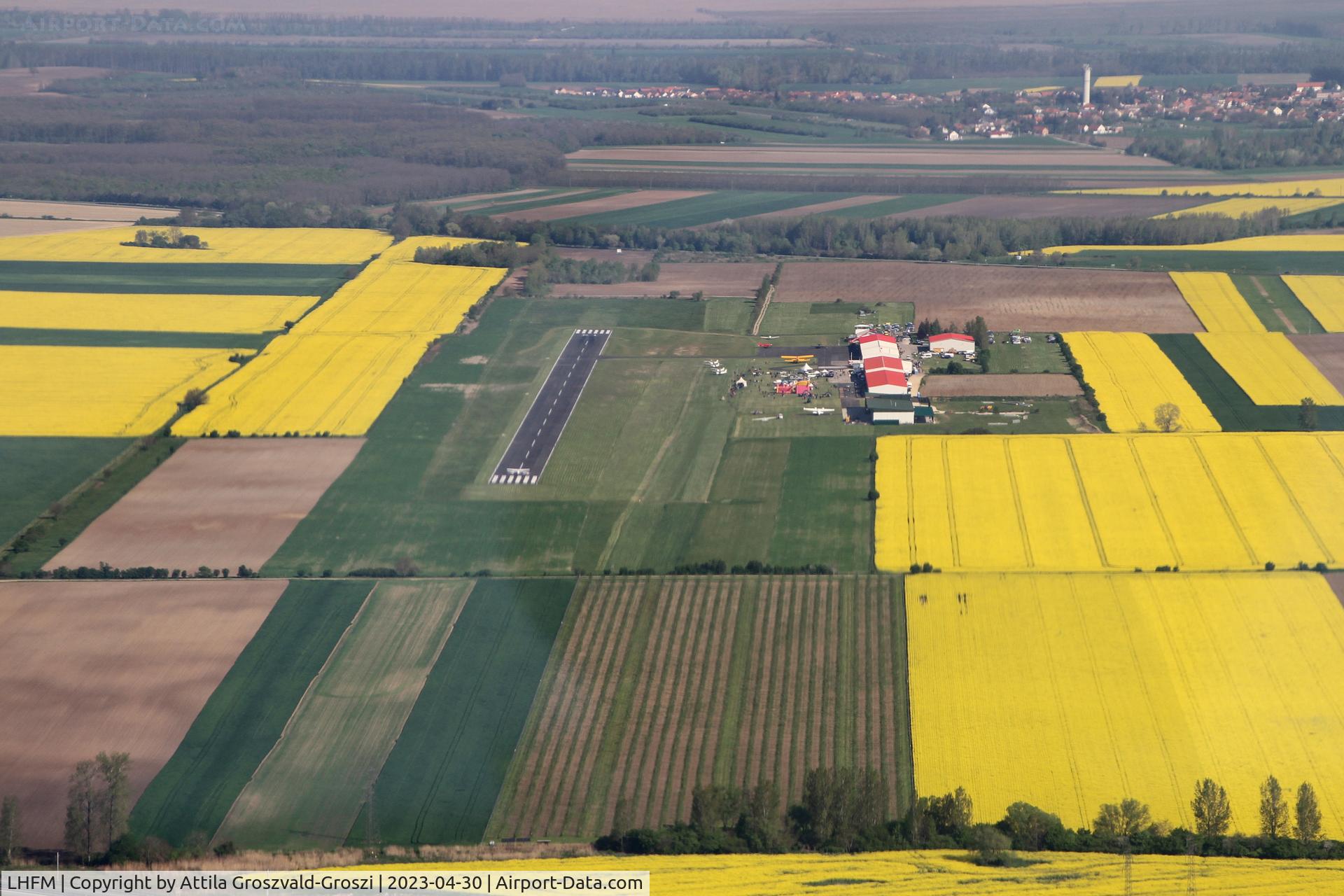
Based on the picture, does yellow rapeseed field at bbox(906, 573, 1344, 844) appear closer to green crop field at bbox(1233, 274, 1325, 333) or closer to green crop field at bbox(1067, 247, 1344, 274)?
green crop field at bbox(1233, 274, 1325, 333)

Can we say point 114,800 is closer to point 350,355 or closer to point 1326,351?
point 350,355

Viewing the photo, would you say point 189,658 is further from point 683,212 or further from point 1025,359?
point 683,212

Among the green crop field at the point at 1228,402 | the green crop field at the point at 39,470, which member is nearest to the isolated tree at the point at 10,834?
the green crop field at the point at 39,470

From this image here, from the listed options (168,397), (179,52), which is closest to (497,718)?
(168,397)

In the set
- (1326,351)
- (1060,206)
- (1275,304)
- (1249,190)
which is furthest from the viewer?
(1249,190)

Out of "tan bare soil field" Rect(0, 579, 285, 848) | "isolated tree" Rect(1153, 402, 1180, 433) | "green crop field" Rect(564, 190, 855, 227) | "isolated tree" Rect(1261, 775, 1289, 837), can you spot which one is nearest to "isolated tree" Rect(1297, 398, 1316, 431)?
"isolated tree" Rect(1153, 402, 1180, 433)

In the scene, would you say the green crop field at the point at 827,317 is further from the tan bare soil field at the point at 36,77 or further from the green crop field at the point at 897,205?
the tan bare soil field at the point at 36,77

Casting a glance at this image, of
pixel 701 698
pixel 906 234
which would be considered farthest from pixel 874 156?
pixel 701 698
